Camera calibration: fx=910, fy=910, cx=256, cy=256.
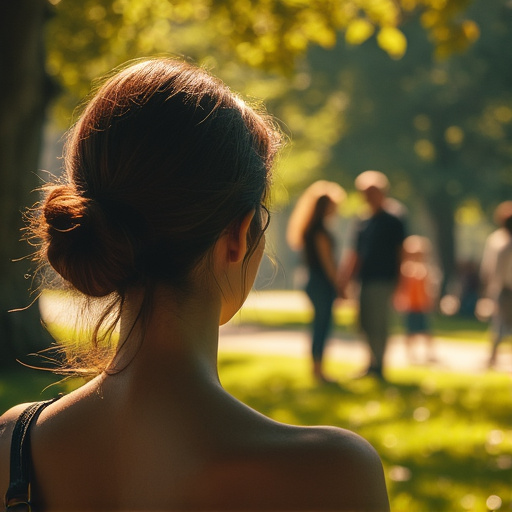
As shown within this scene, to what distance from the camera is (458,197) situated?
31344 mm

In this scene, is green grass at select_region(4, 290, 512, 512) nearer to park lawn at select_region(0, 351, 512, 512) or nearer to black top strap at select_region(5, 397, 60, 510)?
park lawn at select_region(0, 351, 512, 512)

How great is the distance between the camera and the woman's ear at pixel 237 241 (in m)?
1.51

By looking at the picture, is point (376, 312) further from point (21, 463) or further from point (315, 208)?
point (21, 463)

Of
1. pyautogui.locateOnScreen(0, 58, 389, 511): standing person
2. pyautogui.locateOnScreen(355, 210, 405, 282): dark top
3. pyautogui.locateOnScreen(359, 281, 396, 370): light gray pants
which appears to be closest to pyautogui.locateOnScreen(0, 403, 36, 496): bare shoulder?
pyautogui.locateOnScreen(0, 58, 389, 511): standing person

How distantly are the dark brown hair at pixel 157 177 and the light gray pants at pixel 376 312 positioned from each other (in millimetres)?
9019

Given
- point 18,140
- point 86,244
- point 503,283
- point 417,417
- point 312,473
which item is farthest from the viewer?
point 503,283

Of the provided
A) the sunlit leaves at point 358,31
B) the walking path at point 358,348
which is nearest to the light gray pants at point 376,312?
the walking path at point 358,348

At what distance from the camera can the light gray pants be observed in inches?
413

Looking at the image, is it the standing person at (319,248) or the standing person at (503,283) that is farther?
the standing person at (503,283)

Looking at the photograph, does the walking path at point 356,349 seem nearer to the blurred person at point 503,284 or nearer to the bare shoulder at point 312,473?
the blurred person at point 503,284

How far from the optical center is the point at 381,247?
1032 centimetres

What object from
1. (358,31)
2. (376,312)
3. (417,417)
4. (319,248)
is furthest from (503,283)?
(358,31)

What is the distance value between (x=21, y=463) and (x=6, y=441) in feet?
0.23

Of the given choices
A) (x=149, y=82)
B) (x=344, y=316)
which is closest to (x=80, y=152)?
(x=149, y=82)
